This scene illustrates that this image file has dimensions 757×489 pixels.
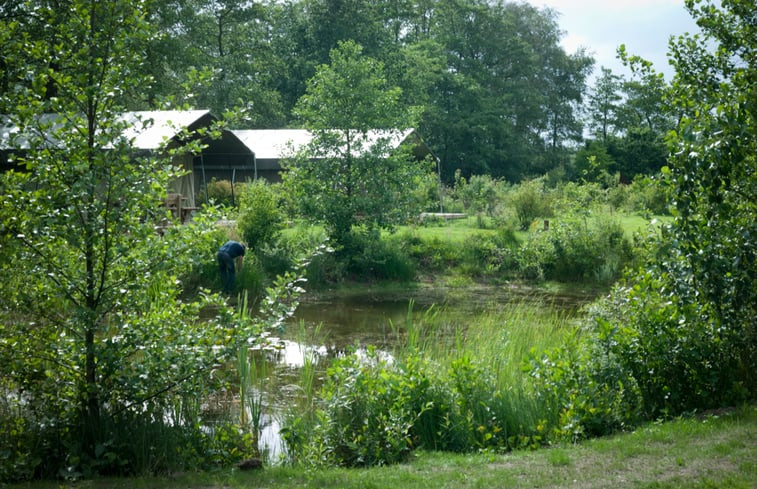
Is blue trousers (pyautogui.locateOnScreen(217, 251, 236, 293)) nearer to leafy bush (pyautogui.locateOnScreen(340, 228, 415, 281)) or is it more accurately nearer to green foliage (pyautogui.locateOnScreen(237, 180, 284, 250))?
green foliage (pyautogui.locateOnScreen(237, 180, 284, 250))

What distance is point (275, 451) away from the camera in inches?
283

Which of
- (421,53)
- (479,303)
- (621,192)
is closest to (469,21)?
(421,53)

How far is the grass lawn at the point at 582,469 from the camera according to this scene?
5277mm

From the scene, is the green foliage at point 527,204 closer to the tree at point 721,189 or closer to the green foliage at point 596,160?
the tree at point 721,189

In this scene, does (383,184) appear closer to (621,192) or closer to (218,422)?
(218,422)

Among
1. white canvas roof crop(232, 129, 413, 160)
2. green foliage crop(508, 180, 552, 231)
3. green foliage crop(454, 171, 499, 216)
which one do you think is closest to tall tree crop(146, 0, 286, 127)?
white canvas roof crop(232, 129, 413, 160)

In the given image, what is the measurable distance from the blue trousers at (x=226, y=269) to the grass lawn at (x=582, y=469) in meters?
9.79

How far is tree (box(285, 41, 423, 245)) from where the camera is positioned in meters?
19.1

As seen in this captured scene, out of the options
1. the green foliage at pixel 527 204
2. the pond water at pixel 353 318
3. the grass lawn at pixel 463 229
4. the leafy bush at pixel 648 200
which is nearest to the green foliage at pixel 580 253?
the grass lawn at pixel 463 229

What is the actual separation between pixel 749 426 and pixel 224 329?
14.7 ft

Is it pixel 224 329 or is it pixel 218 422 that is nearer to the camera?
pixel 224 329

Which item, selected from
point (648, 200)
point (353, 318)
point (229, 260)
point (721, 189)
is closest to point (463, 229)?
point (648, 200)

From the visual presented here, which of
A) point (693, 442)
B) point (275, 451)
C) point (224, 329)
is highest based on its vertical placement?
point (224, 329)

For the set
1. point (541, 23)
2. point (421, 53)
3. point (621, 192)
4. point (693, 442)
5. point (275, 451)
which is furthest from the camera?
point (541, 23)
